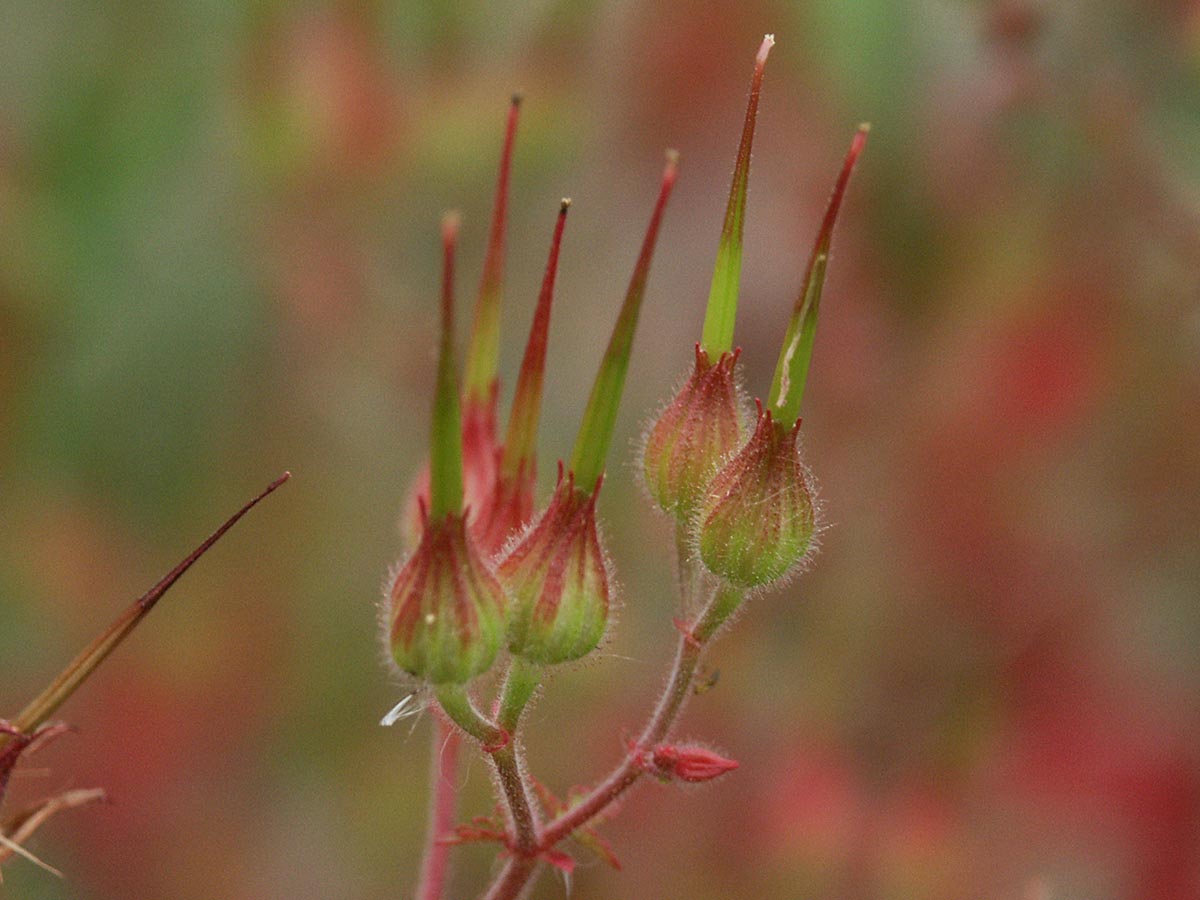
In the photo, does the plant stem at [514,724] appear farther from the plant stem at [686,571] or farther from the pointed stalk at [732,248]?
the pointed stalk at [732,248]

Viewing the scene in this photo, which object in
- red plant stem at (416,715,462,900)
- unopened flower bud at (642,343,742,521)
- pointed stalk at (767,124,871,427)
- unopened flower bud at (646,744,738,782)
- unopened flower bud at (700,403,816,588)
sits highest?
pointed stalk at (767,124,871,427)

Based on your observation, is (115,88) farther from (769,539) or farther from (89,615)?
(769,539)

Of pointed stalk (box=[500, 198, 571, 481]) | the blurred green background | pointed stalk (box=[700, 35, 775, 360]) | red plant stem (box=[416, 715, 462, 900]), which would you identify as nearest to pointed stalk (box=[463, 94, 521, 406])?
pointed stalk (box=[500, 198, 571, 481])

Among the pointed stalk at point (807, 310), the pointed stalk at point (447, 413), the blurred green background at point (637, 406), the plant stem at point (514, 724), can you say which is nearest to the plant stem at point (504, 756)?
the plant stem at point (514, 724)

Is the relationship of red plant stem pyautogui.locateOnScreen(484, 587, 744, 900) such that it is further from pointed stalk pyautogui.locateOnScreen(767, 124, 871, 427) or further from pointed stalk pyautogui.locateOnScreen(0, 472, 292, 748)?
pointed stalk pyautogui.locateOnScreen(0, 472, 292, 748)

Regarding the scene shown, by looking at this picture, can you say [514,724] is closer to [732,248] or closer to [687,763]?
[687,763]

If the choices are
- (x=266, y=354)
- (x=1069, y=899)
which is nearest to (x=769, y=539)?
(x=1069, y=899)

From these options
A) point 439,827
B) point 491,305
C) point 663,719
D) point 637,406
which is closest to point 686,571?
point 663,719
